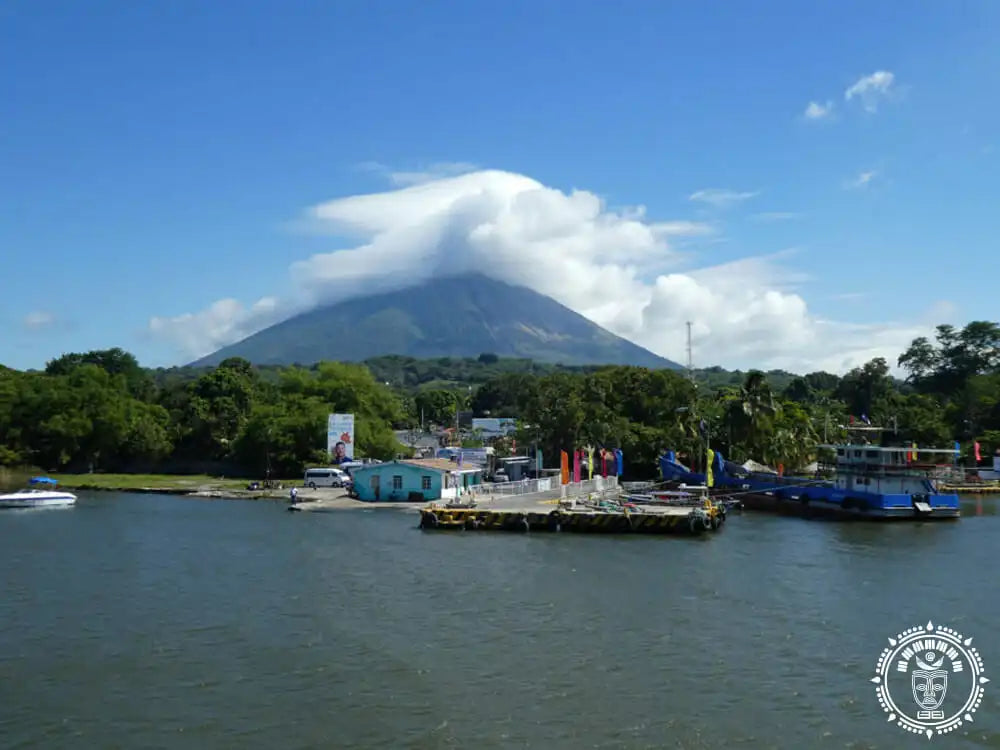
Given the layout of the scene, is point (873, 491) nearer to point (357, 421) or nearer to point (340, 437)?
point (340, 437)

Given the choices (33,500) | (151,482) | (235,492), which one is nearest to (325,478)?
(235,492)

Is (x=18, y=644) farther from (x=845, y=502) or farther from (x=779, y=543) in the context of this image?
(x=845, y=502)

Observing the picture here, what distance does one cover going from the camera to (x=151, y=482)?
220 ft

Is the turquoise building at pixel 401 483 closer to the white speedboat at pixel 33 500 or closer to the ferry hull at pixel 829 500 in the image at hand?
the white speedboat at pixel 33 500

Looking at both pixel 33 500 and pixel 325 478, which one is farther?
pixel 325 478

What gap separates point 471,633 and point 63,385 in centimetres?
6455

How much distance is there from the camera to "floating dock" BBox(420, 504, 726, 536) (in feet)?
137

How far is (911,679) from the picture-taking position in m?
20.5

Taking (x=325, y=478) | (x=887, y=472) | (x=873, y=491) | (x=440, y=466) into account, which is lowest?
(x=873, y=491)

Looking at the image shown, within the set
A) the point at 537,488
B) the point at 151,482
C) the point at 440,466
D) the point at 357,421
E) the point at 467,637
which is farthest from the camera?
the point at 357,421

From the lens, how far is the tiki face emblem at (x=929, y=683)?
19172 millimetres

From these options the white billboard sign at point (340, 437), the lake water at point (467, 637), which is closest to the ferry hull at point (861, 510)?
the lake water at point (467, 637)

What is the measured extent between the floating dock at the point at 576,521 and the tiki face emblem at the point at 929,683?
64.7 ft

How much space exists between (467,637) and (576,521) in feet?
64.2
